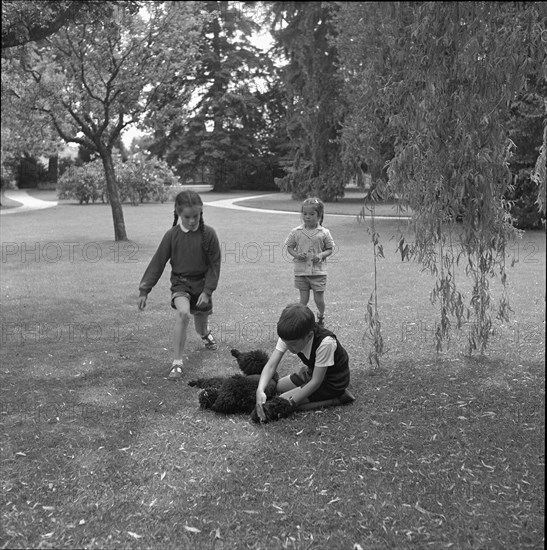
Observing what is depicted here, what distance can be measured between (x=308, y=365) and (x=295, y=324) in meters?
0.54

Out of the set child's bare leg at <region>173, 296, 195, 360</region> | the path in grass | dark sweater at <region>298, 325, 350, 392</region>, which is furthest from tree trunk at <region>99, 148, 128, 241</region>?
dark sweater at <region>298, 325, 350, 392</region>

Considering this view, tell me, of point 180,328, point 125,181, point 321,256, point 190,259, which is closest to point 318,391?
point 180,328

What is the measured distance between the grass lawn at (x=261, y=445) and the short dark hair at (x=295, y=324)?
26.6 inches

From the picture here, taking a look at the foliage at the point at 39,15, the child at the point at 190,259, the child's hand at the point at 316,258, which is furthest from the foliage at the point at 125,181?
the child at the point at 190,259

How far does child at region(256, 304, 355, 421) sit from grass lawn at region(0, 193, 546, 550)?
0.14 m

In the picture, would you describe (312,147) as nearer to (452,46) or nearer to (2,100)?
(452,46)

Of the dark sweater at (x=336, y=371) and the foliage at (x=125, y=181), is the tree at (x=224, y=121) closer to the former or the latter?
the foliage at (x=125, y=181)

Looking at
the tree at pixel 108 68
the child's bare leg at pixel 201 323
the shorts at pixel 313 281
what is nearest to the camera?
the child's bare leg at pixel 201 323

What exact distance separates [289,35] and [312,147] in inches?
94.4

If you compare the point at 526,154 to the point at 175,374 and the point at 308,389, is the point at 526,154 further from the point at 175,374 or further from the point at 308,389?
the point at 308,389

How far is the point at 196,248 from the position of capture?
6086 mm

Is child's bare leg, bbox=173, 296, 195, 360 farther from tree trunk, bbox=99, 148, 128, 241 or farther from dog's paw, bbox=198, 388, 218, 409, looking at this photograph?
tree trunk, bbox=99, 148, 128, 241

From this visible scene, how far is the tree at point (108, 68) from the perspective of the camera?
14805mm

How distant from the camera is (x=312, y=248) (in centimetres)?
742
